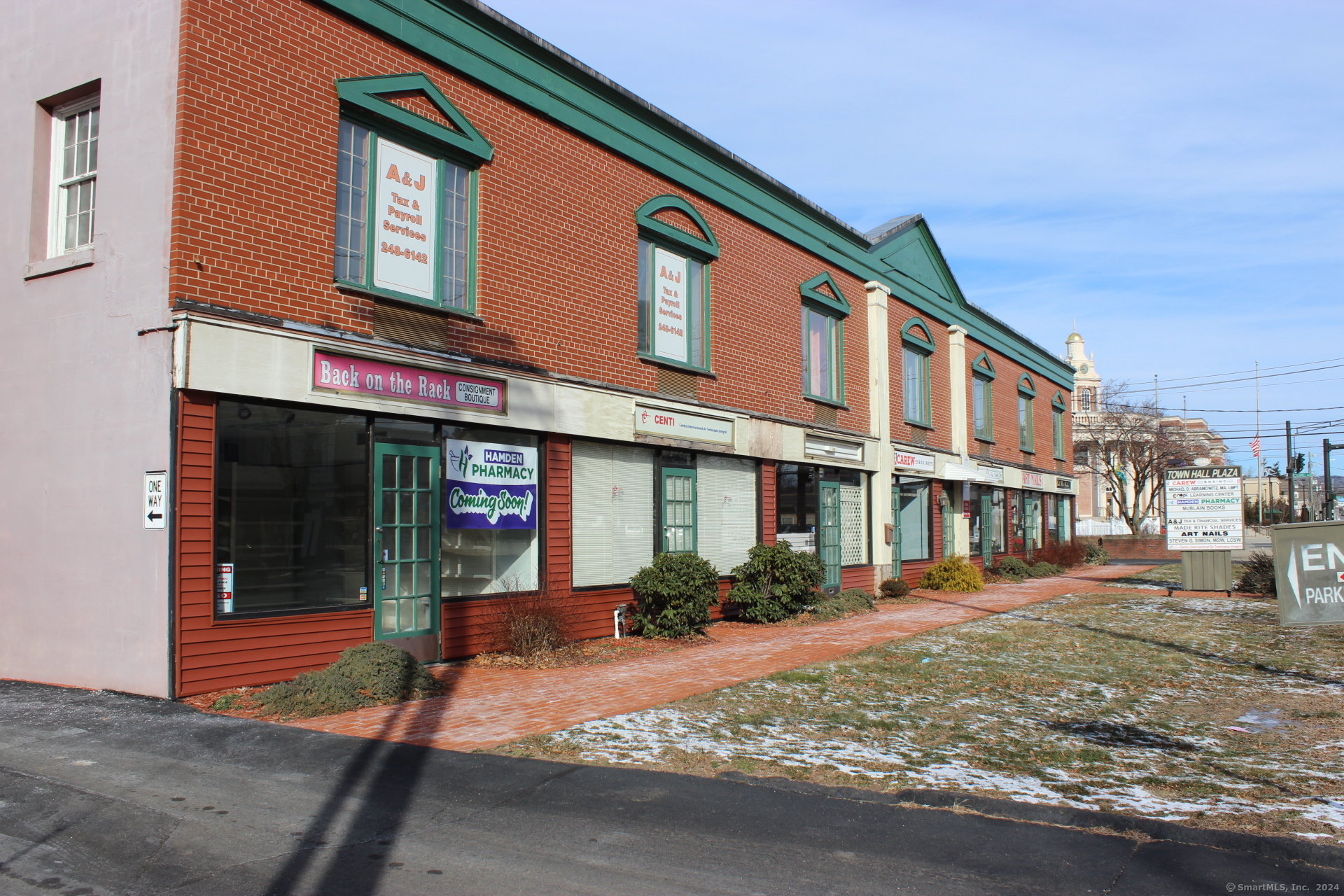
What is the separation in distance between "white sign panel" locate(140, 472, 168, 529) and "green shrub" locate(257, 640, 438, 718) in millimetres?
1792

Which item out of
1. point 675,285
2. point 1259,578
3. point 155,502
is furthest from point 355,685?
point 1259,578

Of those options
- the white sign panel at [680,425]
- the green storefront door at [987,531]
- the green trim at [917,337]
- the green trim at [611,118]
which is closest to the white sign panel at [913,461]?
the green trim at [917,337]

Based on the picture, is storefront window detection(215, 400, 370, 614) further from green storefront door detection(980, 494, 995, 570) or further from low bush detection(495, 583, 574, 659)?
green storefront door detection(980, 494, 995, 570)

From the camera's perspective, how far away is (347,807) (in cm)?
579

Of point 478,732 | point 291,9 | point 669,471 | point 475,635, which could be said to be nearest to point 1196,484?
point 669,471

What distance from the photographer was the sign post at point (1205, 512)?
18.7 m

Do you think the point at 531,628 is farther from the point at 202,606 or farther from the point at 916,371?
the point at 916,371

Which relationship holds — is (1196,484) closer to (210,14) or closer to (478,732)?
(478,732)

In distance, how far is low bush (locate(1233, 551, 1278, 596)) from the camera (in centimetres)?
2064

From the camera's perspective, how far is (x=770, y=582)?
1631 centimetres

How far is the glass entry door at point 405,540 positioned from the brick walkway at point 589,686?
873 millimetres

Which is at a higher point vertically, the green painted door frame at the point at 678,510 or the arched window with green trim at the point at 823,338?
the arched window with green trim at the point at 823,338

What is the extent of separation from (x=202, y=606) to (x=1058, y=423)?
1407 inches

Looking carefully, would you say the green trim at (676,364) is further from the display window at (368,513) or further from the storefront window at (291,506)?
the storefront window at (291,506)
